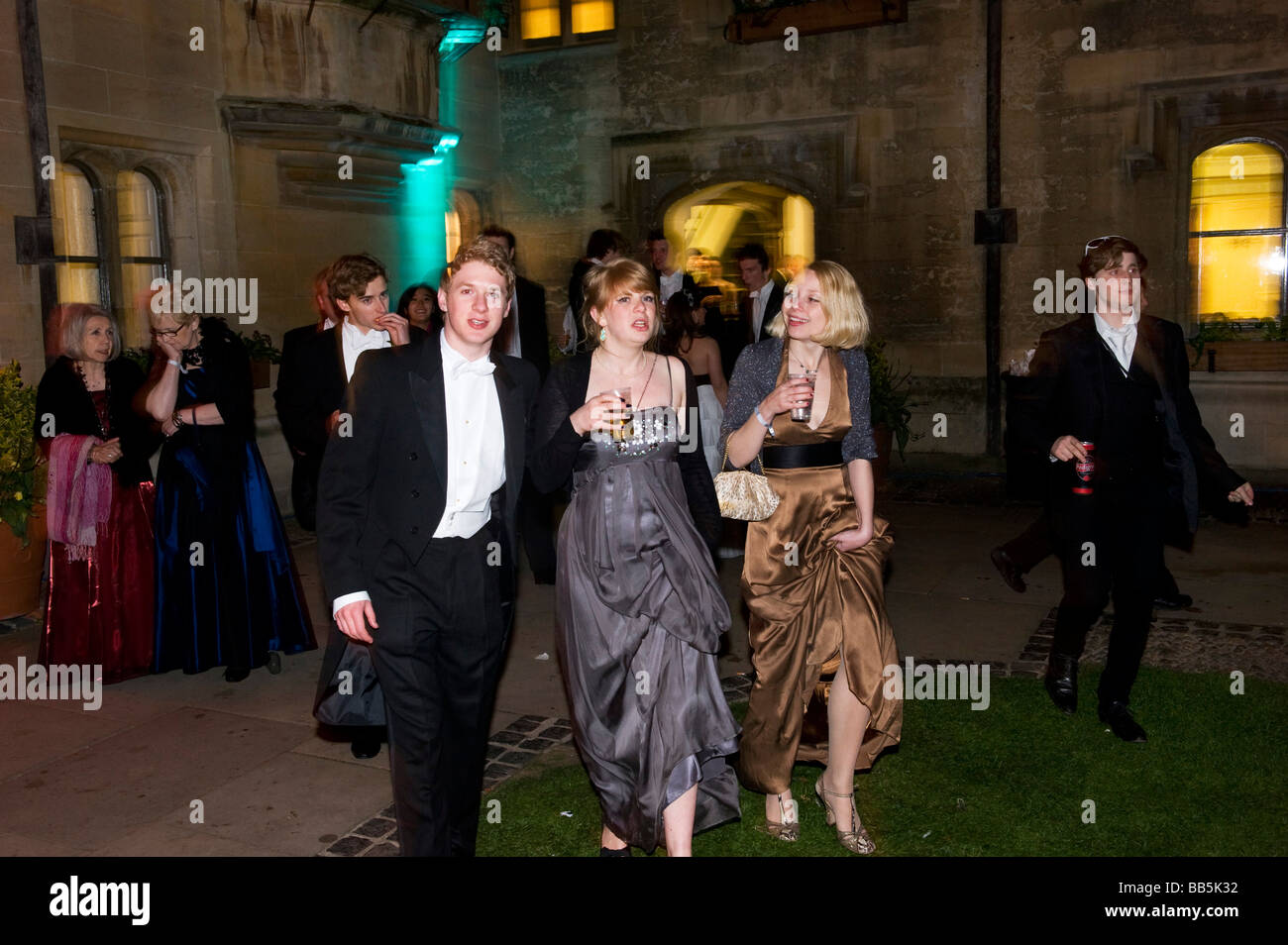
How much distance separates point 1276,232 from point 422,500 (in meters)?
11.3

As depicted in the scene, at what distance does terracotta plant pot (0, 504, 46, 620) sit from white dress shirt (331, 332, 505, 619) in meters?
4.92

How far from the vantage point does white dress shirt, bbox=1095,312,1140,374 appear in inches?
204

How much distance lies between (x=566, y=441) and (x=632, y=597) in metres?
0.55

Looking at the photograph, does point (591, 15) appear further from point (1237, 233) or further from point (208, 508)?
point (208, 508)

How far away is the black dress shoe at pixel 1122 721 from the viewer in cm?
519

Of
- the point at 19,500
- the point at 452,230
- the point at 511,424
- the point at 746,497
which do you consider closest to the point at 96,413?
the point at 19,500

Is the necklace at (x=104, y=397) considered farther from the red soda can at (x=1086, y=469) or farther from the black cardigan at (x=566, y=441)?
the red soda can at (x=1086, y=469)

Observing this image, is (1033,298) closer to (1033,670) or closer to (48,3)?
(1033,670)

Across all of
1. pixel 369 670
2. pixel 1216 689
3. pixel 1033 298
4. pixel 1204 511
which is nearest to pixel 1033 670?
pixel 1216 689

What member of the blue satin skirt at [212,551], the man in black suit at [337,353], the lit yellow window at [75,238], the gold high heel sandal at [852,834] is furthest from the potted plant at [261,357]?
the gold high heel sandal at [852,834]

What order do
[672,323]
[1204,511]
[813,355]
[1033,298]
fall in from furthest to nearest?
[1033,298], [1204,511], [672,323], [813,355]

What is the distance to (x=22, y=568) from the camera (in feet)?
24.7

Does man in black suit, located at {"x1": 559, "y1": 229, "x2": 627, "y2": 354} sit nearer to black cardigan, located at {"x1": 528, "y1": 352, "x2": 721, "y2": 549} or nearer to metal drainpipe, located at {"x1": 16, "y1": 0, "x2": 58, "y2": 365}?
black cardigan, located at {"x1": 528, "y1": 352, "x2": 721, "y2": 549}

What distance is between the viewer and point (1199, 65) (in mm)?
11766
